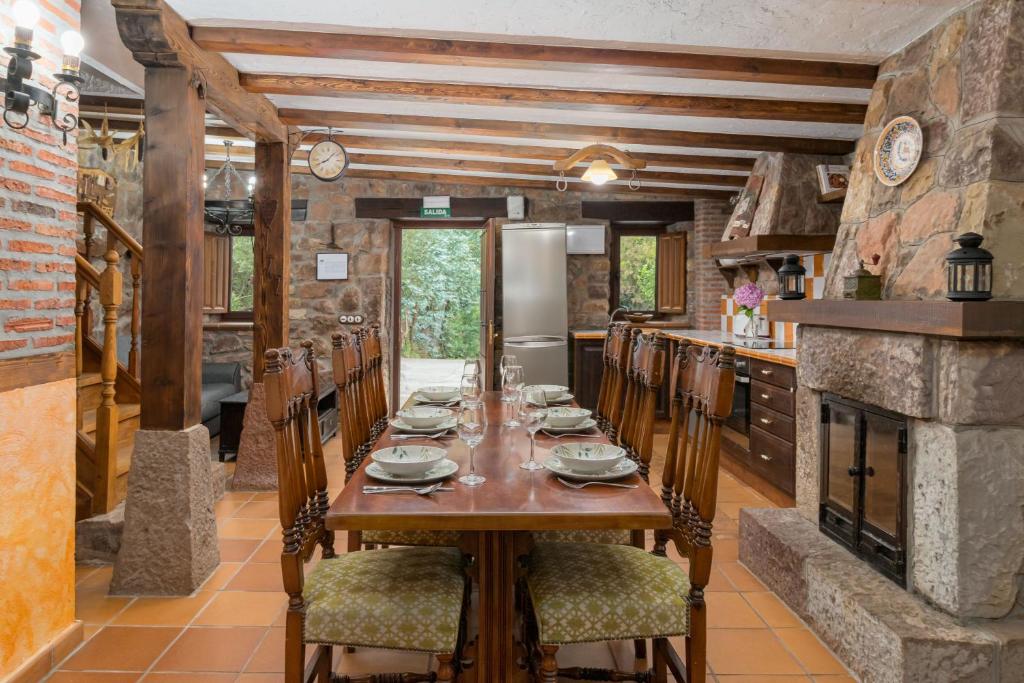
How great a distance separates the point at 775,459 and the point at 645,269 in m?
3.37

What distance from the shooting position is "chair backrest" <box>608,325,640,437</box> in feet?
9.86

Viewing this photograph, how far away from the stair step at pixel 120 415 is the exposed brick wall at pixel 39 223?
1156 mm

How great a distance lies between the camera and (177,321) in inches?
114

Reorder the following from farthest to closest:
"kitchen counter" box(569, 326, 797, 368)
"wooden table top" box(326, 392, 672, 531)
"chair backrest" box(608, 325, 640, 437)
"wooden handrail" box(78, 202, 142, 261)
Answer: "wooden handrail" box(78, 202, 142, 261)
"kitchen counter" box(569, 326, 797, 368)
"chair backrest" box(608, 325, 640, 437)
"wooden table top" box(326, 392, 672, 531)

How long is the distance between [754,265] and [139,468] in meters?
5.03

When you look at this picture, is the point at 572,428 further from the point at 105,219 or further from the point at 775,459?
the point at 105,219

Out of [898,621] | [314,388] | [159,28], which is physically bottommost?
[898,621]

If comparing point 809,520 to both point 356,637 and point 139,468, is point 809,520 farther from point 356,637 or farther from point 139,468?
point 139,468

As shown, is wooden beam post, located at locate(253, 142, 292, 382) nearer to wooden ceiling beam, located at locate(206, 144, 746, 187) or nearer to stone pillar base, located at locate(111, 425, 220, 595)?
wooden ceiling beam, located at locate(206, 144, 746, 187)

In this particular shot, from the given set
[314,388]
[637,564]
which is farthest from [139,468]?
[637,564]

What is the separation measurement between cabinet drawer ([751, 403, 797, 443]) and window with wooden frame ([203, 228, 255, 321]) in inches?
194

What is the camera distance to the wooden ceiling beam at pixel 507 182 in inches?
255

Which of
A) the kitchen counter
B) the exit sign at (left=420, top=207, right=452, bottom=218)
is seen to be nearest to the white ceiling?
the kitchen counter

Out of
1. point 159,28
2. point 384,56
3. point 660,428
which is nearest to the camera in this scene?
point 159,28
